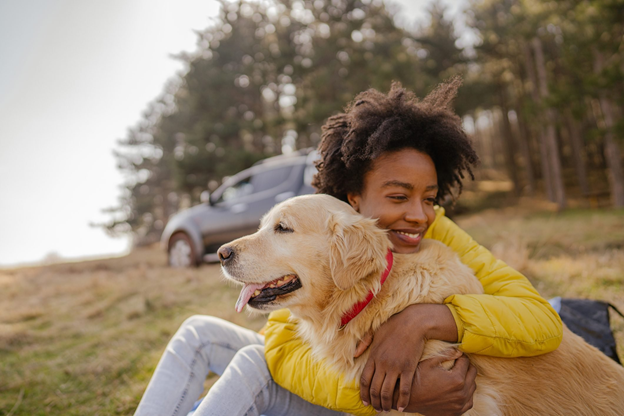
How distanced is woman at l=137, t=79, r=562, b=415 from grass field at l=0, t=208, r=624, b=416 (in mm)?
1479

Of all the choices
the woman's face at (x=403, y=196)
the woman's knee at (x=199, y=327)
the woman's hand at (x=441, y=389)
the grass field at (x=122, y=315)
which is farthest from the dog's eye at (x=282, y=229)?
the grass field at (x=122, y=315)

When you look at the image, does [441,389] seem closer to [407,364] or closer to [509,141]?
[407,364]

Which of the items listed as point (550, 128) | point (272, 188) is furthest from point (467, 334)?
point (550, 128)

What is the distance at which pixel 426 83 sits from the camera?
13.2m

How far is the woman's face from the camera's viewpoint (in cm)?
196

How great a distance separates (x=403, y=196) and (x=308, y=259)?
0.62 metres

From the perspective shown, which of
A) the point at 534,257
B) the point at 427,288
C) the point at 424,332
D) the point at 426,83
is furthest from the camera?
the point at 426,83

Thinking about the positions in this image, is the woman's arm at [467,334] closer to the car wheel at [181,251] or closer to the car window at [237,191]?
the car window at [237,191]

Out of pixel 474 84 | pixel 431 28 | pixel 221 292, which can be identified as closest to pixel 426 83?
pixel 474 84

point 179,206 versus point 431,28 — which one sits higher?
point 431,28

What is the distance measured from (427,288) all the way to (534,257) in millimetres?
4548

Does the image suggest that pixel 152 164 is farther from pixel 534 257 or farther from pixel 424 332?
A: pixel 424 332

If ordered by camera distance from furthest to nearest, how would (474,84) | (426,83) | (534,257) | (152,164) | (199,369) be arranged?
(152,164), (474,84), (426,83), (534,257), (199,369)

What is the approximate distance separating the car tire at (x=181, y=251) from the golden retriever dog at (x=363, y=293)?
6.40 meters
